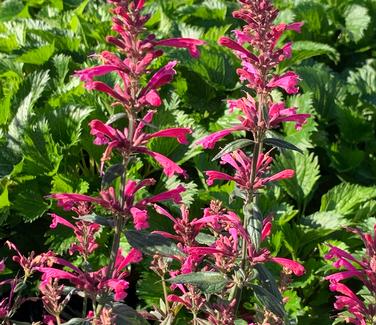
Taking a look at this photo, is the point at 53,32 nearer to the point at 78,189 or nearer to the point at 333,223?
the point at 78,189

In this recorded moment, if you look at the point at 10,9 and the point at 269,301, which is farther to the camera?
the point at 10,9

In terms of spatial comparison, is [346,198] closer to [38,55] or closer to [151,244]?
[151,244]

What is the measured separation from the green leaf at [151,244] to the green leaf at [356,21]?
4.27 meters

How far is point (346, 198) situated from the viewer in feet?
10.9

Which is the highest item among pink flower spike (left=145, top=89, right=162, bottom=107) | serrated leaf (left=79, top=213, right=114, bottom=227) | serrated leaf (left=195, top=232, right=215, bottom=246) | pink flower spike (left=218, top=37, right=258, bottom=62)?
pink flower spike (left=218, top=37, right=258, bottom=62)

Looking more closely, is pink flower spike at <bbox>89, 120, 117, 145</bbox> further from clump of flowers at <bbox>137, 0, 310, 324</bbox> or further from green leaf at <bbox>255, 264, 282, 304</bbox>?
green leaf at <bbox>255, 264, 282, 304</bbox>

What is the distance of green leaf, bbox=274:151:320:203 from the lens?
11.1ft

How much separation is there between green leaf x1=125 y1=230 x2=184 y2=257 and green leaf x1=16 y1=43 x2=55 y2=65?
2751 millimetres

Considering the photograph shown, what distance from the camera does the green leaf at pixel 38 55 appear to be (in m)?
3.99

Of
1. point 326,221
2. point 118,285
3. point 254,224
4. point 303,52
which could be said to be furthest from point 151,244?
point 303,52

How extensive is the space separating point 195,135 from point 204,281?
6.38 feet

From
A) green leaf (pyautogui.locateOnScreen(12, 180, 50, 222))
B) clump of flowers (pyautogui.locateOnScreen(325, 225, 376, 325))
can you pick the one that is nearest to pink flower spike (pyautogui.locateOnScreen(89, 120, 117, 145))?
clump of flowers (pyautogui.locateOnScreen(325, 225, 376, 325))

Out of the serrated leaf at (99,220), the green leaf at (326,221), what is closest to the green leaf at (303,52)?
the green leaf at (326,221)

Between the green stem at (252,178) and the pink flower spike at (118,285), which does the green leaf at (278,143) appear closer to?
the green stem at (252,178)
